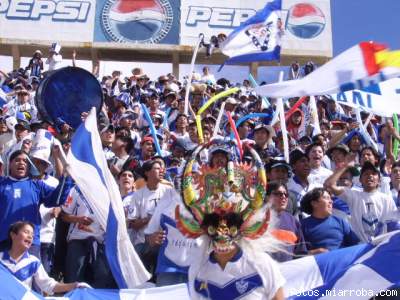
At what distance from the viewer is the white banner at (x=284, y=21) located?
2741cm

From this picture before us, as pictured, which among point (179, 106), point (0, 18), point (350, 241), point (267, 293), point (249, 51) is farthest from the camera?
point (0, 18)

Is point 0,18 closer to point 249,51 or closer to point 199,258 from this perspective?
point 249,51

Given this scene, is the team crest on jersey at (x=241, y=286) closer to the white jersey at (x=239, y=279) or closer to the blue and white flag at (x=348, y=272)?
the white jersey at (x=239, y=279)

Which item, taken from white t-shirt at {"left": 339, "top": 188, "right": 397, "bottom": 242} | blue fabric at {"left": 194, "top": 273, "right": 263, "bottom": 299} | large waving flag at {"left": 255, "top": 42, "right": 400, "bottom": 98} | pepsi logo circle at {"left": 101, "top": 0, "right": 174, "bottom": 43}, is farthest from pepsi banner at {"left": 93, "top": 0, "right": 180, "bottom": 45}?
blue fabric at {"left": 194, "top": 273, "right": 263, "bottom": 299}

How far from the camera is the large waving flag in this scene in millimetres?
6379

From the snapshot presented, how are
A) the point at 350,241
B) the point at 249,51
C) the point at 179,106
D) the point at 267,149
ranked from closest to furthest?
1. the point at 350,241
2. the point at 267,149
3. the point at 249,51
4. the point at 179,106

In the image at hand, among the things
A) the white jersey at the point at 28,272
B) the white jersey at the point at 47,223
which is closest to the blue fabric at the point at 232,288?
the white jersey at the point at 28,272

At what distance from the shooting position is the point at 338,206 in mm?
7781

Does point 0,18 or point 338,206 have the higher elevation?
point 0,18

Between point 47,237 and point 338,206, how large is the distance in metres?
3.00

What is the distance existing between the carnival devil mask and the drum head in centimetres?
453

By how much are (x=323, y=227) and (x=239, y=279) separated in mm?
2183

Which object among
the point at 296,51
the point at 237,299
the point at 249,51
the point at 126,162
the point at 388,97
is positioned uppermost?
the point at 296,51

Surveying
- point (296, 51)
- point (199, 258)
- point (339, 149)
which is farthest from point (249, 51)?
point (296, 51)
